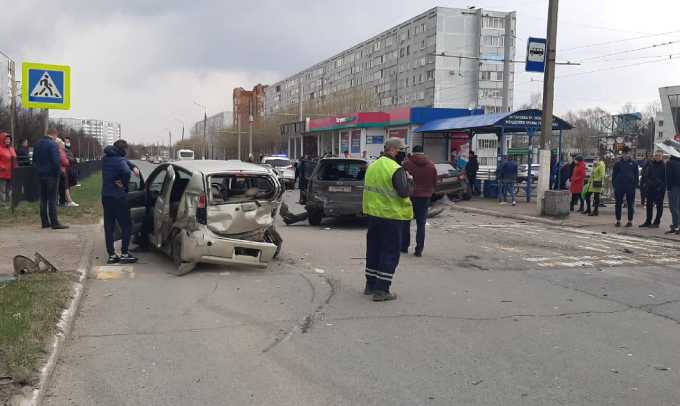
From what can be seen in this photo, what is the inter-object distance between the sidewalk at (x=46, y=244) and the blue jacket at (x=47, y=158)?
1148 millimetres

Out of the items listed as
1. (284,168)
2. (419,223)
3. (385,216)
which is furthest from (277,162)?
(385,216)

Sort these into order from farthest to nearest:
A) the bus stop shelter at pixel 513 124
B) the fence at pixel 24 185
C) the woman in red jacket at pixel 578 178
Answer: the bus stop shelter at pixel 513 124 < the woman in red jacket at pixel 578 178 < the fence at pixel 24 185

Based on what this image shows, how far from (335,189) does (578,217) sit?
7.39 metres

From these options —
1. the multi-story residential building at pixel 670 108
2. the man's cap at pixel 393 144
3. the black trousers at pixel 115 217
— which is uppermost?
the multi-story residential building at pixel 670 108

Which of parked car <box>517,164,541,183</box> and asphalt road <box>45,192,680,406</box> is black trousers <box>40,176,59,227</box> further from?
parked car <box>517,164,541,183</box>

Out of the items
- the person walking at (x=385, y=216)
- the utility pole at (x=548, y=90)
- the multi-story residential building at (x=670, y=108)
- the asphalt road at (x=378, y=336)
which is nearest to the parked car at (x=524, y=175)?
the utility pole at (x=548, y=90)

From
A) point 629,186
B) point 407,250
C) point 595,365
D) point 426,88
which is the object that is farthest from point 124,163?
point 426,88

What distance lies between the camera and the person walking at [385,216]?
23.3 feet

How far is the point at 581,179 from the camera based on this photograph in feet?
59.9

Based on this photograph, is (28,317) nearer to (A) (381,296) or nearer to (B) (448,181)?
(A) (381,296)

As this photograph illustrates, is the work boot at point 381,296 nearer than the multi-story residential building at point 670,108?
Yes

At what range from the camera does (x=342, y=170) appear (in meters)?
14.5

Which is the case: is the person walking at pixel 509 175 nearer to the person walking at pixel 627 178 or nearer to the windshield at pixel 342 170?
the person walking at pixel 627 178

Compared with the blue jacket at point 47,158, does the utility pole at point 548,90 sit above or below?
above
